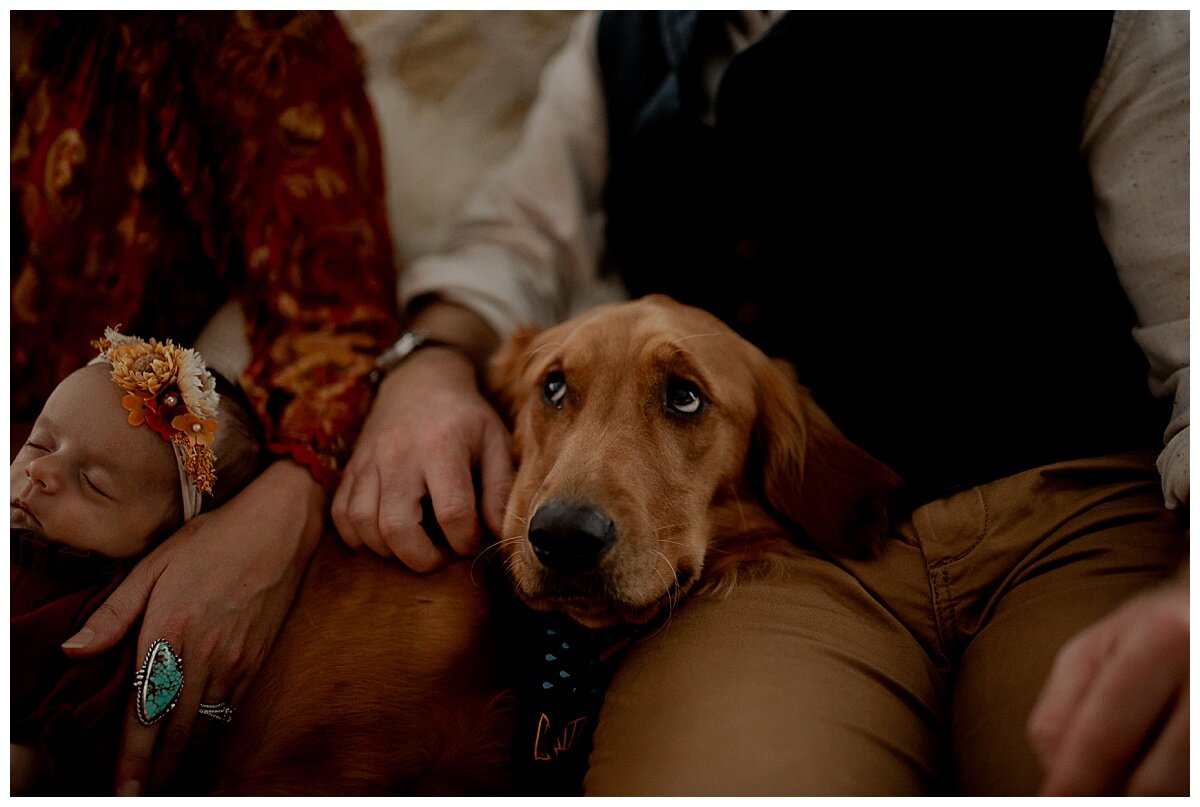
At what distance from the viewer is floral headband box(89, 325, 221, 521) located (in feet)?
2.72

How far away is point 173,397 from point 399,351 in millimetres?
447

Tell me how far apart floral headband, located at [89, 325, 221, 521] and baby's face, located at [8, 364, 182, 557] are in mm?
13

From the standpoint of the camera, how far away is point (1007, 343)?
104 centimetres

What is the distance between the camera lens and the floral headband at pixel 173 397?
2.72 feet

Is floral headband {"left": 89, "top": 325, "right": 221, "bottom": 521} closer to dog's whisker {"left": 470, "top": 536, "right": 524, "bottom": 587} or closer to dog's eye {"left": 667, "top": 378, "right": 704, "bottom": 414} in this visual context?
dog's whisker {"left": 470, "top": 536, "right": 524, "bottom": 587}

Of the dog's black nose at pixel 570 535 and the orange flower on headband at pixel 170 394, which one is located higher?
the orange flower on headband at pixel 170 394

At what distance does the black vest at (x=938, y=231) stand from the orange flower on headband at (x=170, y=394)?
0.72m

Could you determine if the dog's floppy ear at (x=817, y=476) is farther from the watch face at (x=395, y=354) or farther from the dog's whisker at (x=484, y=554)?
the watch face at (x=395, y=354)

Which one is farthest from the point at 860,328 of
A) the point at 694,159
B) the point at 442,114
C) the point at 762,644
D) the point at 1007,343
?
the point at 442,114

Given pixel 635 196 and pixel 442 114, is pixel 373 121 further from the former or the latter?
pixel 635 196

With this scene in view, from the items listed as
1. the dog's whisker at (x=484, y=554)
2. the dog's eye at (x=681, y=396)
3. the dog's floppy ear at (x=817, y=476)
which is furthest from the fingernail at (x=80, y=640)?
the dog's floppy ear at (x=817, y=476)

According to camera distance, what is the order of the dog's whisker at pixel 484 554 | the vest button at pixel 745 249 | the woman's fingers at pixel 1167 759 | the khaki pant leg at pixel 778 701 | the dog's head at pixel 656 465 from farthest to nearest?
the vest button at pixel 745 249 → the dog's whisker at pixel 484 554 → the dog's head at pixel 656 465 → the khaki pant leg at pixel 778 701 → the woman's fingers at pixel 1167 759

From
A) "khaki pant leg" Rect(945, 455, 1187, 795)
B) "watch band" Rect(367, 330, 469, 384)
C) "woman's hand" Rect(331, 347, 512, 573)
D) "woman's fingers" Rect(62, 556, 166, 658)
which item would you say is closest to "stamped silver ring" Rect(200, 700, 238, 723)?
"woman's fingers" Rect(62, 556, 166, 658)

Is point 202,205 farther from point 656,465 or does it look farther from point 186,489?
point 656,465
